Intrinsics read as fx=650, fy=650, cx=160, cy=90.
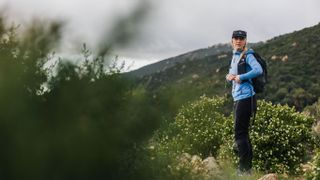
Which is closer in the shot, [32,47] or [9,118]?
[9,118]

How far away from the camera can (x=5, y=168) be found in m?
1.65

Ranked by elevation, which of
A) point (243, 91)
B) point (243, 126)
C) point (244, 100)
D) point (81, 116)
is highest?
point (243, 91)

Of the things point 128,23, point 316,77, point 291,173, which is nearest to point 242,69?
point 291,173

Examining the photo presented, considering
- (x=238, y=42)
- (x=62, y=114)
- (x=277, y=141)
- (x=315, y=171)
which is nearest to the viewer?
(x=62, y=114)

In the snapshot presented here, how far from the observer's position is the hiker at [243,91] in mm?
7199

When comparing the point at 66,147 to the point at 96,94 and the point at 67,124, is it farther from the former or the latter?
the point at 96,94

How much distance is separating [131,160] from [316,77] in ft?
156

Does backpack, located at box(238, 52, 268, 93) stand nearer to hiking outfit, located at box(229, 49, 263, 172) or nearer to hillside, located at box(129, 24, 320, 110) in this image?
hiking outfit, located at box(229, 49, 263, 172)

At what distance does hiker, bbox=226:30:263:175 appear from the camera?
720 centimetres

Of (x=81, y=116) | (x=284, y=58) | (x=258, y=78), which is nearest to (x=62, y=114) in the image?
(x=81, y=116)

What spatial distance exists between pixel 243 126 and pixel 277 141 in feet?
15.6

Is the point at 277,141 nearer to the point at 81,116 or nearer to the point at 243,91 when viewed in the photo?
the point at 243,91

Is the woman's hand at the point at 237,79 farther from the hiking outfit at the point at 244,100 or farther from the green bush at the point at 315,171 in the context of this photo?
the green bush at the point at 315,171

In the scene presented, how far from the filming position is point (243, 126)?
7484 mm
